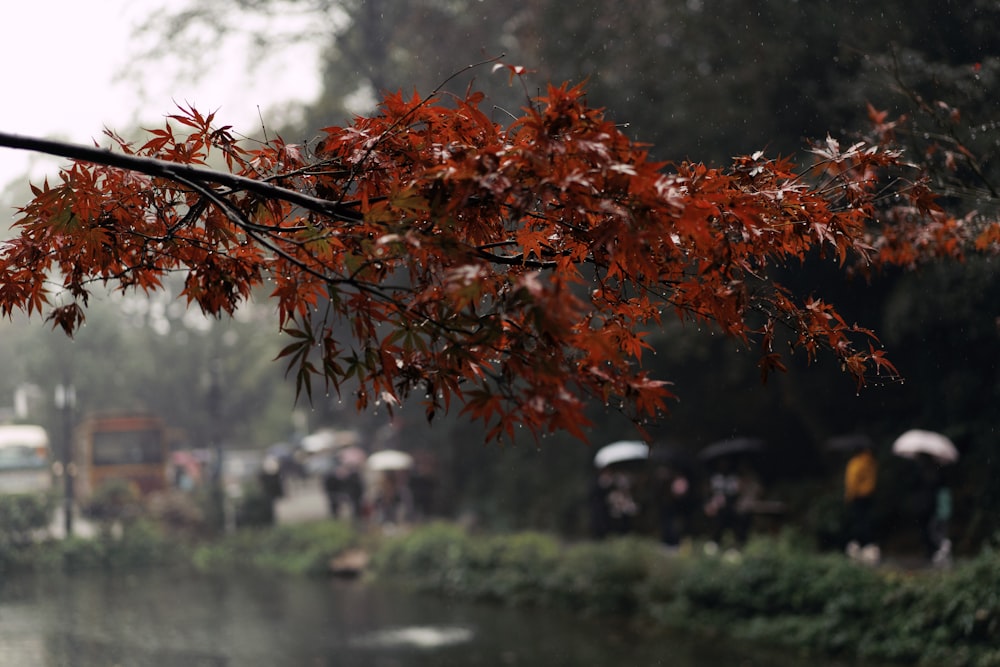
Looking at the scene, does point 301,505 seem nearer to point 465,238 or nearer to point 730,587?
point 730,587

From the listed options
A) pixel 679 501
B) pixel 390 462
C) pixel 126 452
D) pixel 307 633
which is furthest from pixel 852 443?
pixel 126 452

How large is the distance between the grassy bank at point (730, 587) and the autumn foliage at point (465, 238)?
23.7 ft

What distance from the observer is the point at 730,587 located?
1406 centimetres

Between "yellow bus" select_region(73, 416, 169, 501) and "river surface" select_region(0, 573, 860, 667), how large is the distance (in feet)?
53.1

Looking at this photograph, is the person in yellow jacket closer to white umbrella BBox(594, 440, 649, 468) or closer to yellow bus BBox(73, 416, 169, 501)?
white umbrella BBox(594, 440, 649, 468)

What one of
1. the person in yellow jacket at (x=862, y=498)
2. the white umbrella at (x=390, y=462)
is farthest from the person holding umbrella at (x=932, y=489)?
the white umbrella at (x=390, y=462)

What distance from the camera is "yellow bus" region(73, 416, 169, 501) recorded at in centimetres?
3738

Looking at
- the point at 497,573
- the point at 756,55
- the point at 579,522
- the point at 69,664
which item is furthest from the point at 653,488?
the point at 69,664

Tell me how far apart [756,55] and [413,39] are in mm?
10541

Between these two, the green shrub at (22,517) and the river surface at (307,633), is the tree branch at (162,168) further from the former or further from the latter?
the green shrub at (22,517)

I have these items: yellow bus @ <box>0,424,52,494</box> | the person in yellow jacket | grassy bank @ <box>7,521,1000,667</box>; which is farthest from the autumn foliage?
yellow bus @ <box>0,424,52,494</box>

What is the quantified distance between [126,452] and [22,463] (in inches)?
231

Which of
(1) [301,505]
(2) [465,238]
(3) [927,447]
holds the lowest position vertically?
(3) [927,447]

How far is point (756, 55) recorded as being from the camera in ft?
58.2
